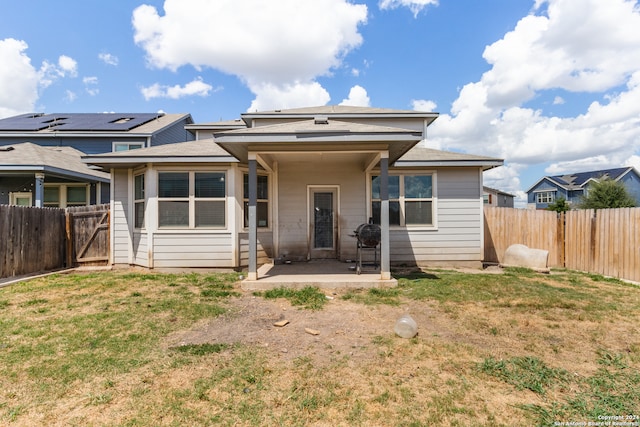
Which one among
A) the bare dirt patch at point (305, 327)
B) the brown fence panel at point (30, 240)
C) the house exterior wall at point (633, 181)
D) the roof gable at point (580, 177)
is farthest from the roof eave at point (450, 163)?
the house exterior wall at point (633, 181)

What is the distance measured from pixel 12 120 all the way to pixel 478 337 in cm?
2636

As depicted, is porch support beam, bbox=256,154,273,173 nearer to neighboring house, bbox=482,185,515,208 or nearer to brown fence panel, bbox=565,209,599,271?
brown fence panel, bbox=565,209,599,271

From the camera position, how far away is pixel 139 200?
8.14 metres

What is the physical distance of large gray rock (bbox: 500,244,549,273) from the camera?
325 inches

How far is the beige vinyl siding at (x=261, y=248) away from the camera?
7.93 m

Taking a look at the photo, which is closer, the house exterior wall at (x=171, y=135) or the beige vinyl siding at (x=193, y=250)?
the beige vinyl siding at (x=193, y=250)

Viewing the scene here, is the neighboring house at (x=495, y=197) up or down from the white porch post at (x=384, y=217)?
up

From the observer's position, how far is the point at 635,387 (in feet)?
8.84

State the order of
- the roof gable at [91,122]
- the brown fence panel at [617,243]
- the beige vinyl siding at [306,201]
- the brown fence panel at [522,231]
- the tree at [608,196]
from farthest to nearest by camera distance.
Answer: the tree at [608,196] → the roof gable at [91,122] → the brown fence panel at [522,231] → the beige vinyl siding at [306,201] → the brown fence panel at [617,243]

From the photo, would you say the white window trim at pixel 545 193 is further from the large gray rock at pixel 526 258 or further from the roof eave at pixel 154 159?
the roof eave at pixel 154 159

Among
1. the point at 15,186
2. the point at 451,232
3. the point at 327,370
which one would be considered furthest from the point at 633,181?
the point at 15,186

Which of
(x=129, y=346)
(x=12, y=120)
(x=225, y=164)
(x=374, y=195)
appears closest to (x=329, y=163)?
(x=374, y=195)

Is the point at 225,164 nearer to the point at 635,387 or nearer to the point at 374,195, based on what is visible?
the point at 374,195

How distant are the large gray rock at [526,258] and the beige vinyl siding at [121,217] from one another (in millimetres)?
10642
